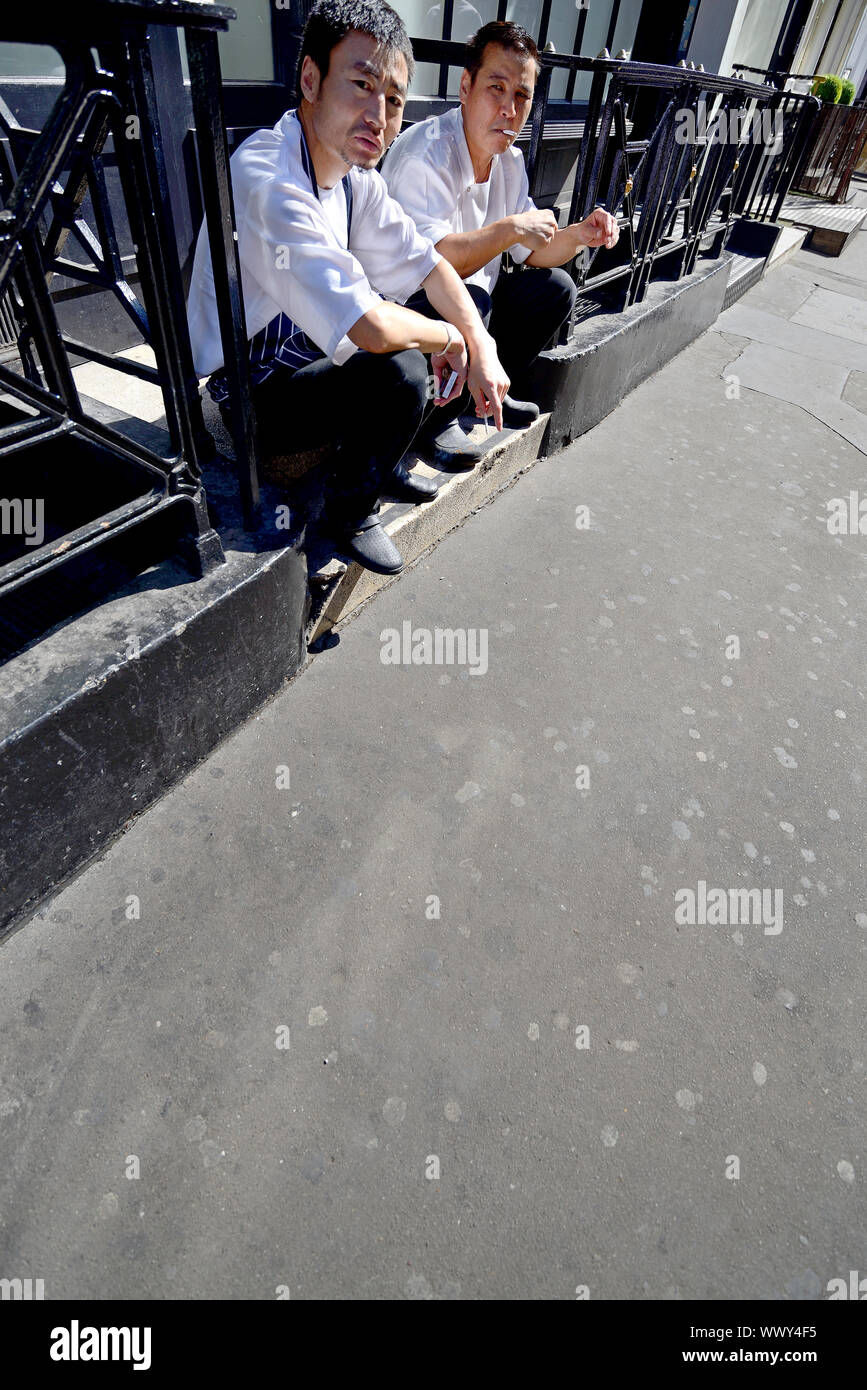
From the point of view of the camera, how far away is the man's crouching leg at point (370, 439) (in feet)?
7.58

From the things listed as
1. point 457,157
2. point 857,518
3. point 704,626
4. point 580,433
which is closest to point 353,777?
point 704,626

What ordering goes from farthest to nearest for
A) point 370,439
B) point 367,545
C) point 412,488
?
1. point 412,488
2. point 367,545
3. point 370,439

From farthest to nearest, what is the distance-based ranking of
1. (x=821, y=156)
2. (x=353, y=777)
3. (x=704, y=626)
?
(x=821, y=156) < (x=704, y=626) < (x=353, y=777)

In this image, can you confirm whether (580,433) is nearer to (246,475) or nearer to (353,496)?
(353,496)

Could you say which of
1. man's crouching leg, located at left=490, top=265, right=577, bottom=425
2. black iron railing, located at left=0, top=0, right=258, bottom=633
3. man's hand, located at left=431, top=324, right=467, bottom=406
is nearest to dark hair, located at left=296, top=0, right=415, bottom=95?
black iron railing, located at left=0, top=0, right=258, bottom=633

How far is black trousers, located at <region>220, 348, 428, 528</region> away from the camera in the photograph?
2.32 meters

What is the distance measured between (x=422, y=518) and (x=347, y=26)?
5.34 feet

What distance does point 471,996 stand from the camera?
6.42 ft

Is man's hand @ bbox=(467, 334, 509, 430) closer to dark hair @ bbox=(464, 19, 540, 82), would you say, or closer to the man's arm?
the man's arm

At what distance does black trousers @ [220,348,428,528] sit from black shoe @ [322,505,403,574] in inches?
1.7

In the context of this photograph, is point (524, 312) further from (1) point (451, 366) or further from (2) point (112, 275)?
(2) point (112, 275)

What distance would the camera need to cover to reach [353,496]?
250 centimetres

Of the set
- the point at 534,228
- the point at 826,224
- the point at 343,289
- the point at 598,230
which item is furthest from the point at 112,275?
the point at 826,224

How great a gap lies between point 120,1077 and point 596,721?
1931 millimetres
